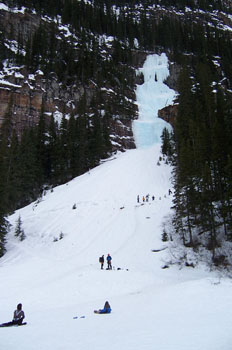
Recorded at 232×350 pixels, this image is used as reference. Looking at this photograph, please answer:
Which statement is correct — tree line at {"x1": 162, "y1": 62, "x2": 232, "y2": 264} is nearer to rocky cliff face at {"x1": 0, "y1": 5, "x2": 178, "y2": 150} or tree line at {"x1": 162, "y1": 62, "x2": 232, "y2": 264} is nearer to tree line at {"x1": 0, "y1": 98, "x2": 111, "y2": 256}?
tree line at {"x1": 0, "y1": 98, "x2": 111, "y2": 256}

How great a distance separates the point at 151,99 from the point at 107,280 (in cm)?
7994

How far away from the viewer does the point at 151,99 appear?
87062mm

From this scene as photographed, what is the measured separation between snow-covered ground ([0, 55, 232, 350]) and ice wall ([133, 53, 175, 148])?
2968cm

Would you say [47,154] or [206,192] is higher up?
[47,154]

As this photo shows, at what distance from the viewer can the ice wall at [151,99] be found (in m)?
70.4

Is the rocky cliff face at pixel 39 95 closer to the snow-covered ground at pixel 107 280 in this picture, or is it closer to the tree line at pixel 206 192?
the snow-covered ground at pixel 107 280

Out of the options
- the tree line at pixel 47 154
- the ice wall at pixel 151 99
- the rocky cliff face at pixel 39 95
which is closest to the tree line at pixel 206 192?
the tree line at pixel 47 154

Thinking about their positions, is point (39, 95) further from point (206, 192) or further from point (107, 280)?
point (107, 280)

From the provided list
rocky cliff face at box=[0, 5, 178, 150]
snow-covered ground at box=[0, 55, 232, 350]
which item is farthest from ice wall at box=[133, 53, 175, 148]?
snow-covered ground at box=[0, 55, 232, 350]

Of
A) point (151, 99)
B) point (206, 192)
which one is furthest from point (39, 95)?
point (206, 192)

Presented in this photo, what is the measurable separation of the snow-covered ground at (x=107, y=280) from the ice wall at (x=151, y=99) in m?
29.7

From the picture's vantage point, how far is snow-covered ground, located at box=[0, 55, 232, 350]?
21.3 feet

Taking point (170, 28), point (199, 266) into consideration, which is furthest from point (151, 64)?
point (199, 266)

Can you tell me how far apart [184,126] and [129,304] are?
30.3 m
